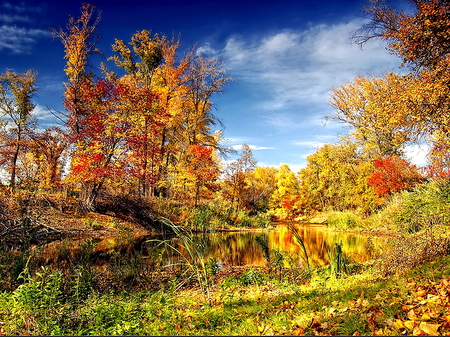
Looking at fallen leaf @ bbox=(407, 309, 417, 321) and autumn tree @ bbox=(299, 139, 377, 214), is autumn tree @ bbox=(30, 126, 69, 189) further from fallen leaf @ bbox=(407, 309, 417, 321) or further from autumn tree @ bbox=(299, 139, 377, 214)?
Result: autumn tree @ bbox=(299, 139, 377, 214)

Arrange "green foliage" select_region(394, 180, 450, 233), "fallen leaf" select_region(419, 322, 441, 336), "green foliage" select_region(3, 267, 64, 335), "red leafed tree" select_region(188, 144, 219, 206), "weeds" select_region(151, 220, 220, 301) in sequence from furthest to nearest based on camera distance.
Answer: "red leafed tree" select_region(188, 144, 219, 206), "green foliage" select_region(394, 180, 450, 233), "weeds" select_region(151, 220, 220, 301), "green foliage" select_region(3, 267, 64, 335), "fallen leaf" select_region(419, 322, 441, 336)

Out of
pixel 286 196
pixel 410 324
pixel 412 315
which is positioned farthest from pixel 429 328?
pixel 286 196

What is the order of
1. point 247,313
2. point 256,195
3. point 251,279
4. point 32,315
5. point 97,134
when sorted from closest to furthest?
1. point 32,315
2. point 247,313
3. point 251,279
4. point 97,134
5. point 256,195

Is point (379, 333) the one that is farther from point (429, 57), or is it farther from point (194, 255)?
point (429, 57)

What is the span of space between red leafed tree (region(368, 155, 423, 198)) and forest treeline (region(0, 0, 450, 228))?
0.26ft

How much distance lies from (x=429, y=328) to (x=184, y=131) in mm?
24615

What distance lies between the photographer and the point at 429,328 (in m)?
2.43

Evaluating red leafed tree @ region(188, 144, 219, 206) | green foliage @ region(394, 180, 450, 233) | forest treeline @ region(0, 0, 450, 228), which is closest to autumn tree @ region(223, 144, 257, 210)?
forest treeline @ region(0, 0, 450, 228)

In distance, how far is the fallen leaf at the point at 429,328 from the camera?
240 cm

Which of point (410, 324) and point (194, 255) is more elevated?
point (194, 255)

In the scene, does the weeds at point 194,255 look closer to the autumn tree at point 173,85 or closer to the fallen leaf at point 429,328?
the fallen leaf at point 429,328

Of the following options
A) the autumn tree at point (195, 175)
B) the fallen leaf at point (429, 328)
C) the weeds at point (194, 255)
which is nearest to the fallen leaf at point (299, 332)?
the fallen leaf at point (429, 328)

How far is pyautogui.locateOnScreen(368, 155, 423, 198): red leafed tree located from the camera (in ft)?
65.5

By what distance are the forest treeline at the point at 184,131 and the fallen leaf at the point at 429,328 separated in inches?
323
